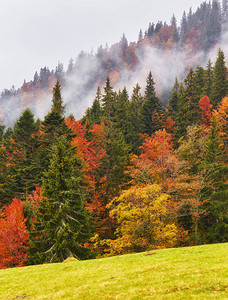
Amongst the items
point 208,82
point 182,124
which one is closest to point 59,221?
point 182,124

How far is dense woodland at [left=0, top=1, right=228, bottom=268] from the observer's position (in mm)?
29281

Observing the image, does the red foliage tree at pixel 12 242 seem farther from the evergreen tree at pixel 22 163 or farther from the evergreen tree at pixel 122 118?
the evergreen tree at pixel 122 118

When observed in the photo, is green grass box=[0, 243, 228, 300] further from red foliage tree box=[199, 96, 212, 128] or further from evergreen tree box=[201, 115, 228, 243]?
red foliage tree box=[199, 96, 212, 128]

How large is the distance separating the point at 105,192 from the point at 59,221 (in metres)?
19.3

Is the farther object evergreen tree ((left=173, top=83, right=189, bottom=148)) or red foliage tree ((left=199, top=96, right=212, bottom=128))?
red foliage tree ((left=199, top=96, right=212, bottom=128))

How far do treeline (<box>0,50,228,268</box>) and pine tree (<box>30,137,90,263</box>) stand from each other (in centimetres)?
12

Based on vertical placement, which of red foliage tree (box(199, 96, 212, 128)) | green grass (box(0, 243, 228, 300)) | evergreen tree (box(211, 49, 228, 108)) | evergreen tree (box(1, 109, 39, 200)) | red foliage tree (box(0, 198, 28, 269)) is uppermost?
evergreen tree (box(211, 49, 228, 108))

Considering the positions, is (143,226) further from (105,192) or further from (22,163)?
(22,163)

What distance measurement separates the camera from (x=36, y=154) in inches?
1855

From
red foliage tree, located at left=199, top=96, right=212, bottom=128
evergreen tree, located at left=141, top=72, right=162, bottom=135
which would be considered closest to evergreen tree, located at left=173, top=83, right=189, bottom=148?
red foliage tree, located at left=199, top=96, right=212, bottom=128

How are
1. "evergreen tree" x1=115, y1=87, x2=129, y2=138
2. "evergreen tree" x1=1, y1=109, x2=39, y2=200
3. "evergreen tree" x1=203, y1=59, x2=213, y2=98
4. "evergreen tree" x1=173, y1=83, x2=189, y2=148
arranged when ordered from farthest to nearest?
1. "evergreen tree" x1=203, y1=59, x2=213, y2=98
2. "evergreen tree" x1=115, y1=87, x2=129, y2=138
3. "evergreen tree" x1=173, y1=83, x2=189, y2=148
4. "evergreen tree" x1=1, y1=109, x2=39, y2=200

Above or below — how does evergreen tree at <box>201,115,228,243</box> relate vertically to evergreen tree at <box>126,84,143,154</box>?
below

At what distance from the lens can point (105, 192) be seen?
46.6 metres

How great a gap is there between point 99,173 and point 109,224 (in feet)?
35.0
